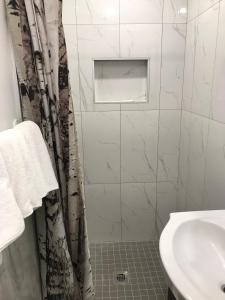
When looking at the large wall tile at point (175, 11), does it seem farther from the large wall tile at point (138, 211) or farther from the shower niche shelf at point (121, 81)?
the large wall tile at point (138, 211)

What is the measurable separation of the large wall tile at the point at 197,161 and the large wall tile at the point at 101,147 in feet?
1.99

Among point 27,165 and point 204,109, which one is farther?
point 204,109

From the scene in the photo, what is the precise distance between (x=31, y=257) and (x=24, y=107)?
2.47 feet

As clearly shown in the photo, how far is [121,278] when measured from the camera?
6.02 ft

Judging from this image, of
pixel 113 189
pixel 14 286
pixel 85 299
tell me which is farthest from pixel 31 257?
pixel 113 189

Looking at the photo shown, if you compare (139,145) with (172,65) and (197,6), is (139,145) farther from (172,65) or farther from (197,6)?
(197,6)

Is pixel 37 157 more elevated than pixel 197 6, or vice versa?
pixel 197 6

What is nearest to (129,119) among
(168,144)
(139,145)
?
(139,145)

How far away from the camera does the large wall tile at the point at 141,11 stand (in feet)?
5.84

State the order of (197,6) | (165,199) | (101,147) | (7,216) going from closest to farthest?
(7,216)
(197,6)
(101,147)
(165,199)

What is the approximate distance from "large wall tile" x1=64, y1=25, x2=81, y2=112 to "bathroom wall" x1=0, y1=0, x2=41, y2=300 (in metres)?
0.86

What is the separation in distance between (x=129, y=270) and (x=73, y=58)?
5.71 ft

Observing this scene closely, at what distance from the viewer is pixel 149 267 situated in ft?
6.38

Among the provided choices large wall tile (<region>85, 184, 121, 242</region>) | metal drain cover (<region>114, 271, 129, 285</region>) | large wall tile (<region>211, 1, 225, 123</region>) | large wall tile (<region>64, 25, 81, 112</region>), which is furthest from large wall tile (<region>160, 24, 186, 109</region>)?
metal drain cover (<region>114, 271, 129, 285</region>)
